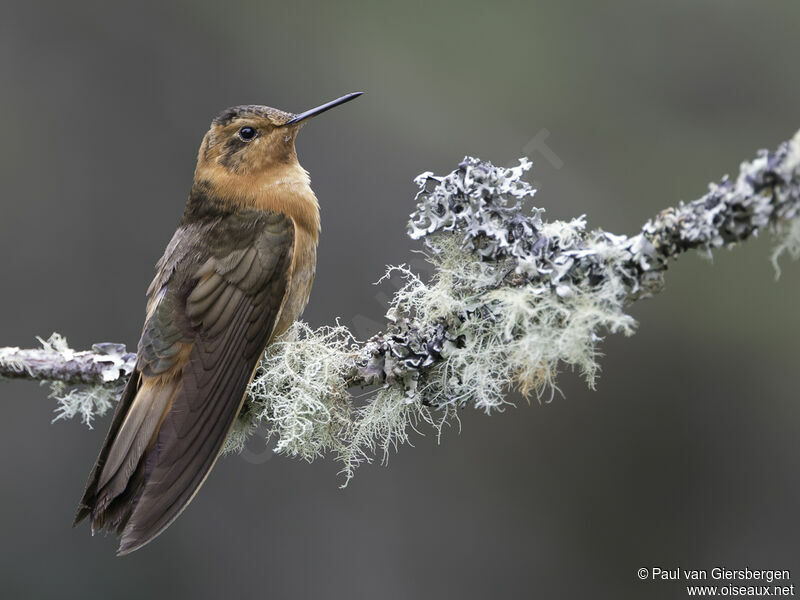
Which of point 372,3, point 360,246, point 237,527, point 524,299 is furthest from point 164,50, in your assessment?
point 524,299

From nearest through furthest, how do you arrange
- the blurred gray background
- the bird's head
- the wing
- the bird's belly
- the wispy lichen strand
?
the wispy lichen strand
the wing
the bird's belly
the bird's head
the blurred gray background

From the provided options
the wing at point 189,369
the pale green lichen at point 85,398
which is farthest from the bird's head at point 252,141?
the pale green lichen at point 85,398

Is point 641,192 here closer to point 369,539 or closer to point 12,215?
point 369,539

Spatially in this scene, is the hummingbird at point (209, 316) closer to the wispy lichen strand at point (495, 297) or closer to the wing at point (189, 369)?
the wing at point (189, 369)

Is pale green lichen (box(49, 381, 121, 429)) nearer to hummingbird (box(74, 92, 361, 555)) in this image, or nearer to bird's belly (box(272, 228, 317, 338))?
hummingbird (box(74, 92, 361, 555))

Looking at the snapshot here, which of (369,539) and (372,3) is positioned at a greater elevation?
(372,3)

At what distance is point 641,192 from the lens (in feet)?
14.4

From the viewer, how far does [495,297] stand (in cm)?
200

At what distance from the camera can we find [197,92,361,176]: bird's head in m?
3.17

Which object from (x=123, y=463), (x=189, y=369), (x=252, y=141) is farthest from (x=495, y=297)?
(x=252, y=141)

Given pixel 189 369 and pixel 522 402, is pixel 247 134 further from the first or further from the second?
pixel 522 402

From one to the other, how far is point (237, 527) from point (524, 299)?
2958 millimetres

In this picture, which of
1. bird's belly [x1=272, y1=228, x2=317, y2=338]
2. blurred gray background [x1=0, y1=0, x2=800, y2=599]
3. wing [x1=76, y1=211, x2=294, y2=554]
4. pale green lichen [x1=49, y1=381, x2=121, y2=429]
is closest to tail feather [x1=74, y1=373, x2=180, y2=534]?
wing [x1=76, y1=211, x2=294, y2=554]

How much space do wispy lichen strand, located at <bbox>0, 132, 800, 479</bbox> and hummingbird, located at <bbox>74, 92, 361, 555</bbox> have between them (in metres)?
0.23
